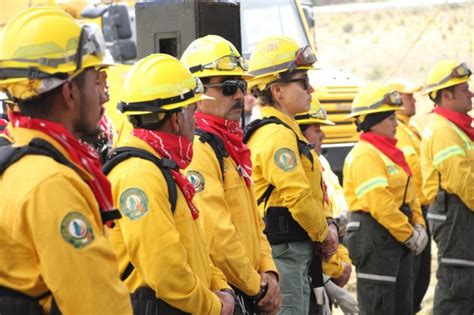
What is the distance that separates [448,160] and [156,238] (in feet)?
18.2

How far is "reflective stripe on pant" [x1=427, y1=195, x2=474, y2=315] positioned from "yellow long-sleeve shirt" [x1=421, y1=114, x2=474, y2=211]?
132 millimetres

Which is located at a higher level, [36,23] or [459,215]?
[36,23]

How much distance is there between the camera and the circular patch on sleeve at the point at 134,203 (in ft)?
14.6

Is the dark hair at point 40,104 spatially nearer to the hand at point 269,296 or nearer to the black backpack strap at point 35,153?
the black backpack strap at point 35,153

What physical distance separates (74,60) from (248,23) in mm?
11232

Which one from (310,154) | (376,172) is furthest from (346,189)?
(310,154)

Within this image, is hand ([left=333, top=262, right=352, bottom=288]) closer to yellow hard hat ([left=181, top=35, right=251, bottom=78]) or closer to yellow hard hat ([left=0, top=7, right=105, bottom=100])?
yellow hard hat ([left=181, top=35, right=251, bottom=78])

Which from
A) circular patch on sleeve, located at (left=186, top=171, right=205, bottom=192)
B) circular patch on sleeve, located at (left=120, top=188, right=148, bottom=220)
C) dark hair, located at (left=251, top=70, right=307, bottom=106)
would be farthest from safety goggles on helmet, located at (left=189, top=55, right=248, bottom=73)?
circular patch on sleeve, located at (left=120, top=188, right=148, bottom=220)

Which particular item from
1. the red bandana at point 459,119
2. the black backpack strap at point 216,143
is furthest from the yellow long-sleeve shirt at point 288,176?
the red bandana at point 459,119

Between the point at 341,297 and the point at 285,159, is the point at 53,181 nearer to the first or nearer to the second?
the point at 285,159

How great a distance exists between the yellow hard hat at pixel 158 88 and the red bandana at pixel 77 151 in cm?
126

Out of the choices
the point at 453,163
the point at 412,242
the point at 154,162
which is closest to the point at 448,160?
the point at 453,163

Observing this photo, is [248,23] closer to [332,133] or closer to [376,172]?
[332,133]

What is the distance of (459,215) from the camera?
9.45 m
